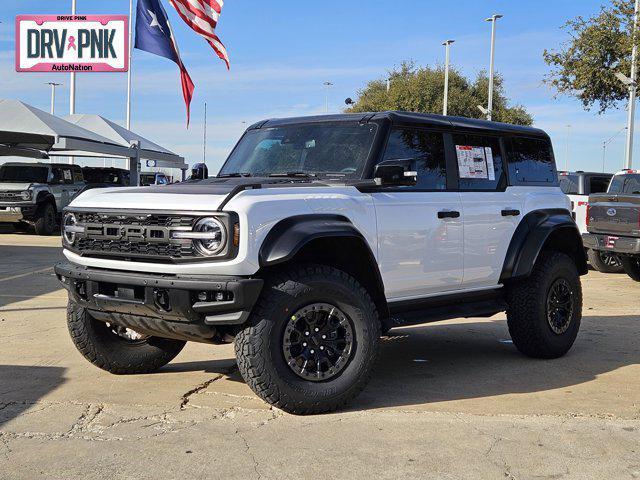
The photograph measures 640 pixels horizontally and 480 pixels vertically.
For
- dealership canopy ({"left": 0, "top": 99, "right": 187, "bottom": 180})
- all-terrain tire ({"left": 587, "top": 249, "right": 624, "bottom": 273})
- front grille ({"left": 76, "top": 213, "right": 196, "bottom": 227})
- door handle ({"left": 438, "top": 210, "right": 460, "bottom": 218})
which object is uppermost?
dealership canopy ({"left": 0, "top": 99, "right": 187, "bottom": 180})

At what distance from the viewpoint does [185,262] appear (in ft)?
15.6

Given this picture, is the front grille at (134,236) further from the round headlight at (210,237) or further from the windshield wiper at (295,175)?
the windshield wiper at (295,175)

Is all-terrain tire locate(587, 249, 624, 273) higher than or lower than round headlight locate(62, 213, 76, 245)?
lower

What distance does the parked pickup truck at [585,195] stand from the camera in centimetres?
1443

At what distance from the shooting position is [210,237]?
467 centimetres

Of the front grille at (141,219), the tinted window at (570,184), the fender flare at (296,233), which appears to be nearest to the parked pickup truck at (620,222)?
the tinted window at (570,184)

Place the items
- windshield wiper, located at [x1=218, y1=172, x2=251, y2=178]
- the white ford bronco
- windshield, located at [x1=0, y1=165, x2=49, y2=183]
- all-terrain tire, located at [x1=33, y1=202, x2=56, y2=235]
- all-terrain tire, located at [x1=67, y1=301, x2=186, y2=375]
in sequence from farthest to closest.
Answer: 1. windshield, located at [x1=0, y1=165, x2=49, y2=183]
2. all-terrain tire, located at [x1=33, y1=202, x2=56, y2=235]
3. windshield wiper, located at [x1=218, y1=172, x2=251, y2=178]
4. all-terrain tire, located at [x1=67, y1=301, x2=186, y2=375]
5. the white ford bronco

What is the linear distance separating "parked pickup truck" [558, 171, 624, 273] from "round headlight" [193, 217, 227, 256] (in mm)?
10943

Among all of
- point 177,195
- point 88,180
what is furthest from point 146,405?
point 88,180

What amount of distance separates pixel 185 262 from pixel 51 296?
626 cm

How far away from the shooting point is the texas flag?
2017cm

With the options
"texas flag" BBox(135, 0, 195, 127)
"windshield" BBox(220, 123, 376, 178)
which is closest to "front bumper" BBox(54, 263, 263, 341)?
"windshield" BBox(220, 123, 376, 178)

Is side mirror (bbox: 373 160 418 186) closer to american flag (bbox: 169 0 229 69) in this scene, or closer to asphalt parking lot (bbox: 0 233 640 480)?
asphalt parking lot (bbox: 0 233 640 480)

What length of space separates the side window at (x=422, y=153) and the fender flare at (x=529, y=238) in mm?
891
